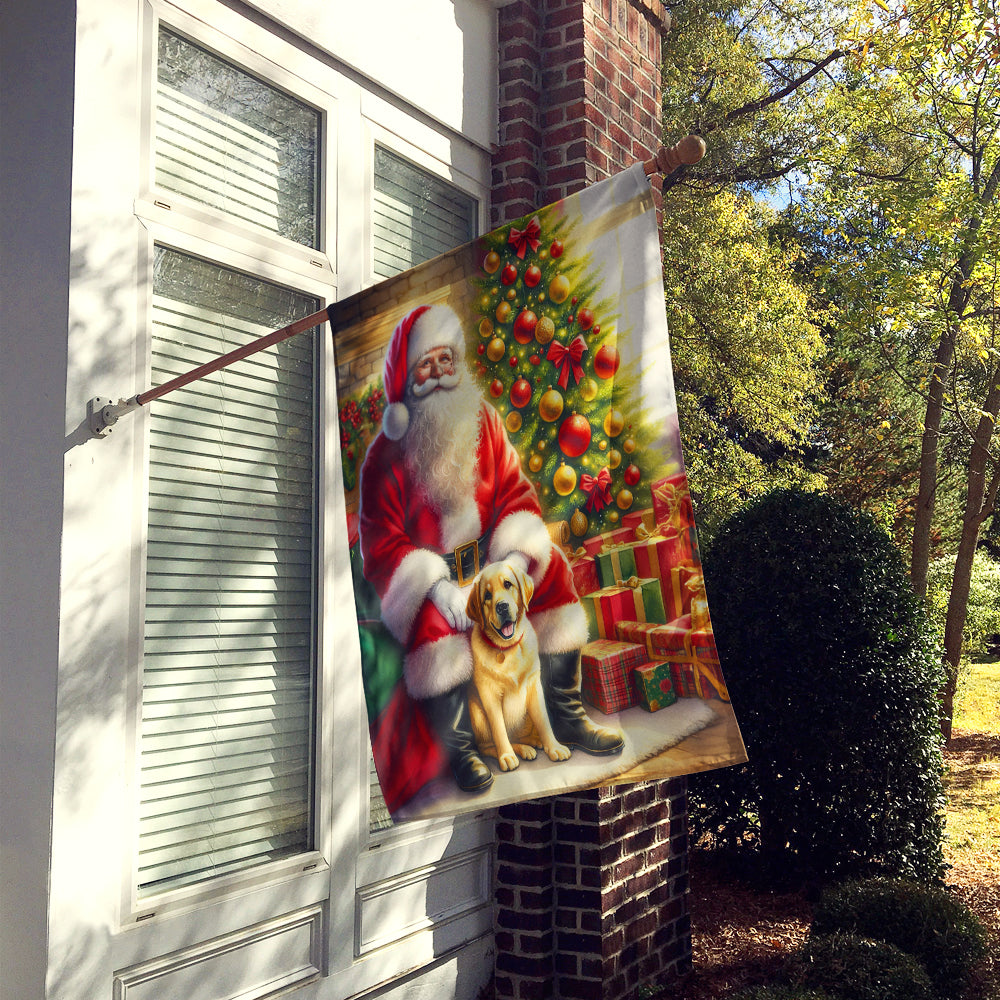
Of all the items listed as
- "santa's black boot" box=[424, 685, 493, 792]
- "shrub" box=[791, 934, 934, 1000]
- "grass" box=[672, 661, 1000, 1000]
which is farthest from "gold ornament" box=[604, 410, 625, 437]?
"grass" box=[672, 661, 1000, 1000]

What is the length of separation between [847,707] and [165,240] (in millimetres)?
4395

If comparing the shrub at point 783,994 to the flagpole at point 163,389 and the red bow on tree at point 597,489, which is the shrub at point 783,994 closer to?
the red bow on tree at point 597,489

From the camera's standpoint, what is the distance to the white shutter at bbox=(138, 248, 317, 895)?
9.74ft

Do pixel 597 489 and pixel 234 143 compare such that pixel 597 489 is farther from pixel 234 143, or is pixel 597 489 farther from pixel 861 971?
pixel 861 971

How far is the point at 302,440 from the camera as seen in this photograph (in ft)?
11.6

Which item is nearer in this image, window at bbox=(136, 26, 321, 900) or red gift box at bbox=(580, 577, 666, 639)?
red gift box at bbox=(580, 577, 666, 639)

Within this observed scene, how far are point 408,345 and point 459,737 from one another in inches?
39.6

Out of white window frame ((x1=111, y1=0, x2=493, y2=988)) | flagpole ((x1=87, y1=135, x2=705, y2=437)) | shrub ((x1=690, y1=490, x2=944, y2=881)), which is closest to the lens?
flagpole ((x1=87, y1=135, x2=705, y2=437))

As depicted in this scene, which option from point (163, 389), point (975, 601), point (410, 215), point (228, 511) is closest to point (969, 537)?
point (975, 601)

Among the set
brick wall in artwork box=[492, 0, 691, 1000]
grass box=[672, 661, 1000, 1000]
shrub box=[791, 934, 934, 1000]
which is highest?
brick wall in artwork box=[492, 0, 691, 1000]

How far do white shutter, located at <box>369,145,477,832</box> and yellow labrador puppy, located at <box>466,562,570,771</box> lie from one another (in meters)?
1.44

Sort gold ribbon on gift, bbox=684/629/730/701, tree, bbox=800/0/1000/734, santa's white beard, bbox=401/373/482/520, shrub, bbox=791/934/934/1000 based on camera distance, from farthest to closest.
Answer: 1. tree, bbox=800/0/1000/734
2. shrub, bbox=791/934/934/1000
3. santa's white beard, bbox=401/373/482/520
4. gold ribbon on gift, bbox=684/629/730/701

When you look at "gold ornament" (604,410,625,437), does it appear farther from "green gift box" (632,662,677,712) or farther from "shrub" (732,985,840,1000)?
"shrub" (732,985,840,1000)

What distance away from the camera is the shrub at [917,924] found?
14.1ft
